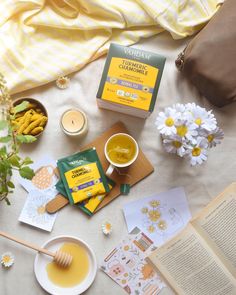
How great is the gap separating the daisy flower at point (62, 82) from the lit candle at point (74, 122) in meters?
0.08

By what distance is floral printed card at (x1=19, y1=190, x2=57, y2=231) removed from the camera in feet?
3.35

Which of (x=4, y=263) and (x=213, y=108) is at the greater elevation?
(x=213, y=108)

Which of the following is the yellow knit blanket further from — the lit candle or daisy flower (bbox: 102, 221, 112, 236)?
daisy flower (bbox: 102, 221, 112, 236)

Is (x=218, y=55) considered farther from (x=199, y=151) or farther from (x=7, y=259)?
(x=7, y=259)

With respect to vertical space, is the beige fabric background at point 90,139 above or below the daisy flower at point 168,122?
below

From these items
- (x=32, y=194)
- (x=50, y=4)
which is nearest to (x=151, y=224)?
(x=32, y=194)

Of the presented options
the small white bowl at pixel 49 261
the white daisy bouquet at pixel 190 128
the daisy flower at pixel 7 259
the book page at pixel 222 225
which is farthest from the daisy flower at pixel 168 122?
the daisy flower at pixel 7 259

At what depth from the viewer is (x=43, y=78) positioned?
3.41ft

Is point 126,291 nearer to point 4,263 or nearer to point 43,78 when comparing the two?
point 4,263

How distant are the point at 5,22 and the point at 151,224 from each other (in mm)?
670

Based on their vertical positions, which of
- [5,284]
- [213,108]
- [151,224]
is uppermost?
[213,108]

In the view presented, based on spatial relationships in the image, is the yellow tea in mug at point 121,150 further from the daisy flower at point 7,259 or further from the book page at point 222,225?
the daisy flower at point 7,259

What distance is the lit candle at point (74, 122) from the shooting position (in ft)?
3.35

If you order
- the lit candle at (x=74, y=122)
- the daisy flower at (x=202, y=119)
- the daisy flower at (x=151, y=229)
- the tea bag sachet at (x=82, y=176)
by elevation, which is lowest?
the daisy flower at (x=151, y=229)
